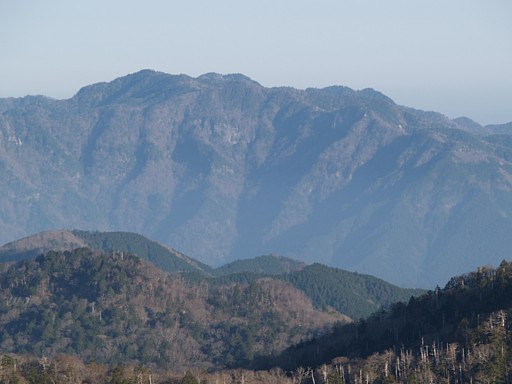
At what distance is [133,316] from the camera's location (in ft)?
589

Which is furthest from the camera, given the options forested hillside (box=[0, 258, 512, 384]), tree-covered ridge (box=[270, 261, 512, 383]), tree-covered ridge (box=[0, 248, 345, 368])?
tree-covered ridge (box=[0, 248, 345, 368])

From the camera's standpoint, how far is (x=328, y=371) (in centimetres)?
11200

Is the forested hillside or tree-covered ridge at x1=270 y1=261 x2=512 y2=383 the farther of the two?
the forested hillside

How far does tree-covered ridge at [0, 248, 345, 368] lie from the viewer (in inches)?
6742

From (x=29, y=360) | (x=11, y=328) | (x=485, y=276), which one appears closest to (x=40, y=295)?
(x=11, y=328)

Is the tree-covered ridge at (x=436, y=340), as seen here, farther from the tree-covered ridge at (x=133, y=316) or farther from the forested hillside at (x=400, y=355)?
the tree-covered ridge at (x=133, y=316)

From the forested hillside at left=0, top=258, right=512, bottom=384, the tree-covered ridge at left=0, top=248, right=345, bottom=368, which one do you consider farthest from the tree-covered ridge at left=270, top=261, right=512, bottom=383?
the tree-covered ridge at left=0, top=248, right=345, bottom=368

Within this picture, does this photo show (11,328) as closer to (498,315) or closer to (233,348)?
(233,348)

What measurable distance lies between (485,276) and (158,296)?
68.9 metres

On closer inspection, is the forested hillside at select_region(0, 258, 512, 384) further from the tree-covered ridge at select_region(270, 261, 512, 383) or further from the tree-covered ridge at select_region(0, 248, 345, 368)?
the tree-covered ridge at select_region(0, 248, 345, 368)

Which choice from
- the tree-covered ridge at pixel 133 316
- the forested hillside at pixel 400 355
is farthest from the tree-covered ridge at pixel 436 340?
the tree-covered ridge at pixel 133 316

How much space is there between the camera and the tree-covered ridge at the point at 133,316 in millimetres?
171250

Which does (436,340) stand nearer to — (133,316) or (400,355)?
(400,355)

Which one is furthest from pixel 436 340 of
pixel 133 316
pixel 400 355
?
pixel 133 316
